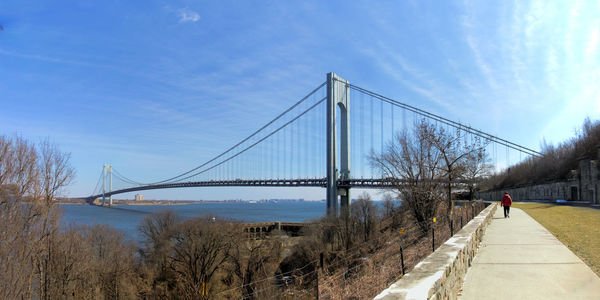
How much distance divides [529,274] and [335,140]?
36421mm

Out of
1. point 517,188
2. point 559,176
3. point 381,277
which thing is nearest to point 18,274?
point 381,277

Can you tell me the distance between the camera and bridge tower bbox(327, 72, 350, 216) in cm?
3978

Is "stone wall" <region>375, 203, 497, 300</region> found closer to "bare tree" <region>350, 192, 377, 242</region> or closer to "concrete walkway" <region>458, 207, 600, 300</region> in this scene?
"concrete walkway" <region>458, 207, 600, 300</region>

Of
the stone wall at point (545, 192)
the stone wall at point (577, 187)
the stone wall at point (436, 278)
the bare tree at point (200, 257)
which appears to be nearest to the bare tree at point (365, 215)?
the bare tree at point (200, 257)

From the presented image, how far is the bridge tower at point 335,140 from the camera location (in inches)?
1566

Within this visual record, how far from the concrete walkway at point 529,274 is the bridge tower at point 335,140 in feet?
91.1

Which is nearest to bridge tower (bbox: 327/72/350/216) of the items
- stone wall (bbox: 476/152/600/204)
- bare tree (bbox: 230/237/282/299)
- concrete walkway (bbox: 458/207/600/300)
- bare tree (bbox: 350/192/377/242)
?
bare tree (bbox: 350/192/377/242)

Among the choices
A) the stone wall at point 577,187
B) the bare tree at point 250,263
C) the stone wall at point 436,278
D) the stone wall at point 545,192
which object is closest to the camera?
the stone wall at point 436,278

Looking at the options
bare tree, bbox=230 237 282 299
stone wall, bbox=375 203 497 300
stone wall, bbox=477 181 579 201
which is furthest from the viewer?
stone wall, bbox=477 181 579 201

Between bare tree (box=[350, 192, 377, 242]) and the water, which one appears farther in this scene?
the water

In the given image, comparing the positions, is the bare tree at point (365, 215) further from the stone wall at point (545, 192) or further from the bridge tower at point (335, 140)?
the stone wall at point (545, 192)

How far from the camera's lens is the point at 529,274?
5512mm

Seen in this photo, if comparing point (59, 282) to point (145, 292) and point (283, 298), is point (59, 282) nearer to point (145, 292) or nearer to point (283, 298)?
point (145, 292)

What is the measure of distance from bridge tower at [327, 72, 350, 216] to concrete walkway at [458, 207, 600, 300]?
2778 cm
